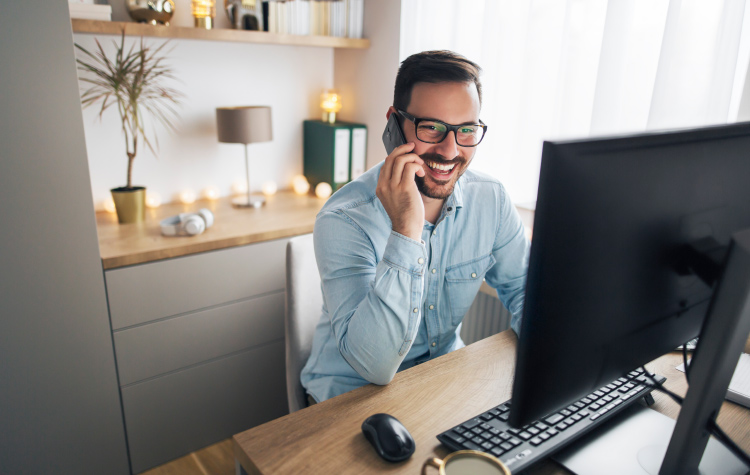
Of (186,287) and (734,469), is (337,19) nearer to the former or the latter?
(186,287)

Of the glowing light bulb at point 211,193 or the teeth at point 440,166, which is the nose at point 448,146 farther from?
the glowing light bulb at point 211,193

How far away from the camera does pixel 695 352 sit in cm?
65

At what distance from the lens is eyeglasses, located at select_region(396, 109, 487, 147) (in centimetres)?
113

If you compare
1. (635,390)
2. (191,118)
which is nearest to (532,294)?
(635,390)

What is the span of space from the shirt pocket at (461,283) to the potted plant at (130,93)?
132 centimetres

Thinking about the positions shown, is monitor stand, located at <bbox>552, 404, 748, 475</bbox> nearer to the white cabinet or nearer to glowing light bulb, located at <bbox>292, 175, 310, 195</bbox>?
the white cabinet

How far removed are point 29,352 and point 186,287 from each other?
49 cm

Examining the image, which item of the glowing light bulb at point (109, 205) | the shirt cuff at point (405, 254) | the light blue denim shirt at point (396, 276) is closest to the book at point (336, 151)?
the glowing light bulb at point (109, 205)

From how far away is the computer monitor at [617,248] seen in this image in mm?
513

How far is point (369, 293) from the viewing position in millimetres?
1000

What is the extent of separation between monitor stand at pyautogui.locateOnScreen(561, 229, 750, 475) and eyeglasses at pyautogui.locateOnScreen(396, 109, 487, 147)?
0.63 meters

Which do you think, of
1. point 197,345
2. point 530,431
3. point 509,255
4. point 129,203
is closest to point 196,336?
point 197,345

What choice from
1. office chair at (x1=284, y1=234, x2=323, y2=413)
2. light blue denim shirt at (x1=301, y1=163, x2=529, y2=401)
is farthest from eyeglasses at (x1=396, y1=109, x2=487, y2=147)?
office chair at (x1=284, y1=234, x2=323, y2=413)

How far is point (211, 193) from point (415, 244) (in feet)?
5.30
